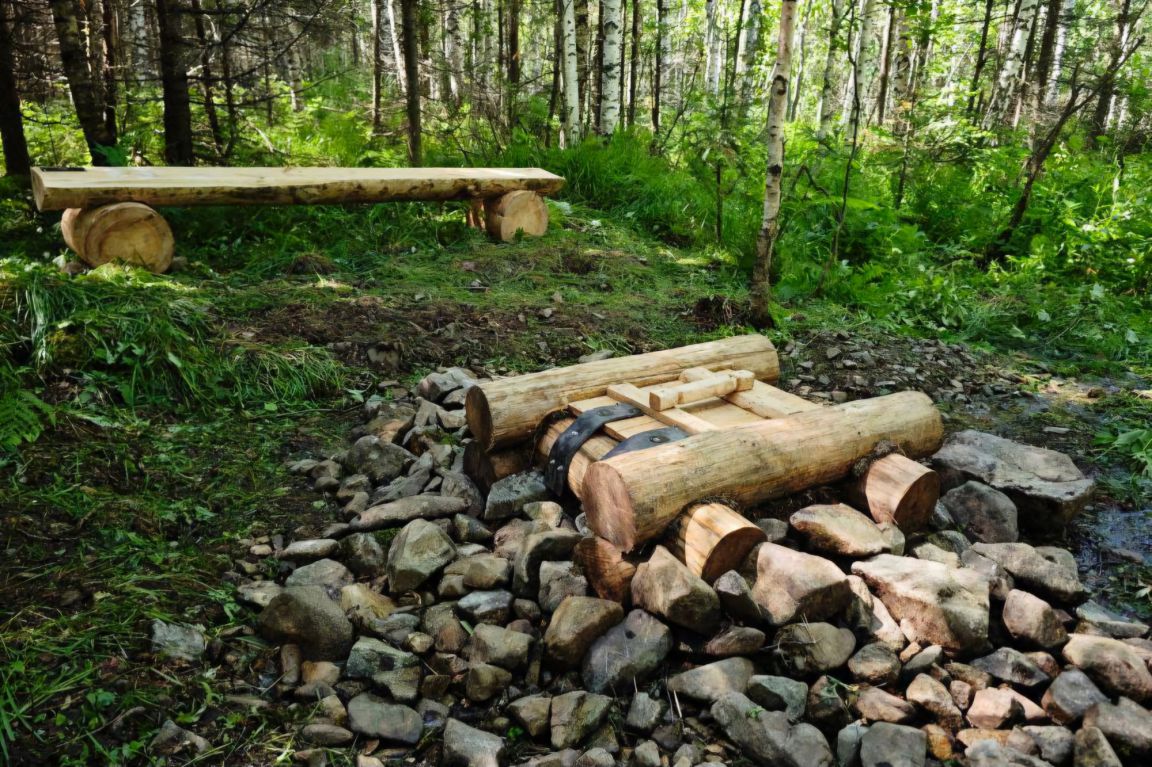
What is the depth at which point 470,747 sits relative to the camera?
87.5 inches

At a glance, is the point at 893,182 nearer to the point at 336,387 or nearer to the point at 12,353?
the point at 336,387

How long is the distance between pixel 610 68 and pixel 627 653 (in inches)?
397

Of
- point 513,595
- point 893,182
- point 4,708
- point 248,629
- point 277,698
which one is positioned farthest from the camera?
point 893,182

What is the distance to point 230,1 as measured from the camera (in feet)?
43.9

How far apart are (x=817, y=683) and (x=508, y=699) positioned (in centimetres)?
103

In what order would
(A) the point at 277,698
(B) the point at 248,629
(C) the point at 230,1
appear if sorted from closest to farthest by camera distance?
1. (A) the point at 277,698
2. (B) the point at 248,629
3. (C) the point at 230,1

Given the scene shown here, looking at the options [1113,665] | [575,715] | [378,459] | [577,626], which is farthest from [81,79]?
[1113,665]

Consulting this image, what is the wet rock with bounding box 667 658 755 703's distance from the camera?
2430 millimetres

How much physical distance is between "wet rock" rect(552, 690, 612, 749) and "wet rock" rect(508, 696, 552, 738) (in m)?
0.03

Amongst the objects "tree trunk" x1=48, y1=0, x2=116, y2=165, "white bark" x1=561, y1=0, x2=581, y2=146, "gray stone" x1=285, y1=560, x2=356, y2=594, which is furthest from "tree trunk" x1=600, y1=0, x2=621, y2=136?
"gray stone" x1=285, y1=560, x2=356, y2=594

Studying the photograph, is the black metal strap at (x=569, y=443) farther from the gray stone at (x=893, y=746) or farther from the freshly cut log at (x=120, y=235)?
the freshly cut log at (x=120, y=235)

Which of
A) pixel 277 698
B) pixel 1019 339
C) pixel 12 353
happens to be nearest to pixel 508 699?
pixel 277 698

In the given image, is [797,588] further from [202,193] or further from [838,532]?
[202,193]

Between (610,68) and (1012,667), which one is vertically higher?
(610,68)
